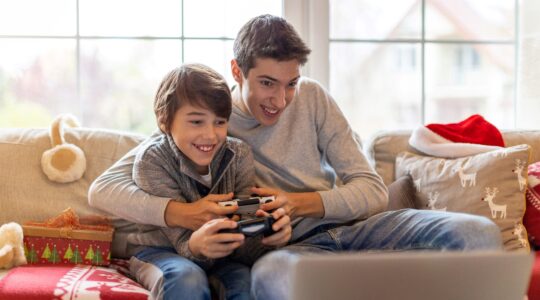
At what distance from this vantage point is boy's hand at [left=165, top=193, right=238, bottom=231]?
82.1 inches

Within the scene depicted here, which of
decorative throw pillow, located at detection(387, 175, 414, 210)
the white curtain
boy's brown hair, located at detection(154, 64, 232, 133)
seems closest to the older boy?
boy's brown hair, located at detection(154, 64, 232, 133)

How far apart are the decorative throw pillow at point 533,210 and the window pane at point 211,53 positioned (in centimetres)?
116

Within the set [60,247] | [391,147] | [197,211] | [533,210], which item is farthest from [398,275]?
[391,147]

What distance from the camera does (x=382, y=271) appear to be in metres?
1.17

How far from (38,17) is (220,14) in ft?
2.21

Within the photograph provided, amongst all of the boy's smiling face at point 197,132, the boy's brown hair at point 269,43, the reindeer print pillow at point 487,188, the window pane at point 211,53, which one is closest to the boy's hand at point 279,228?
the boy's smiling face at point 197,132

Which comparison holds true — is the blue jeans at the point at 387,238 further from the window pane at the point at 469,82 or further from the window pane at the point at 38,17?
the window pane at the point at 38,17

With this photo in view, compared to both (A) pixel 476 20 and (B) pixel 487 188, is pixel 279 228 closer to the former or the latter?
(B) pixel 487 188

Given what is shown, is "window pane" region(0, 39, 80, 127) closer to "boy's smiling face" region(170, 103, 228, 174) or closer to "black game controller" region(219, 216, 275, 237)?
"boy's smiling face" region(170, 103, 228, 174)

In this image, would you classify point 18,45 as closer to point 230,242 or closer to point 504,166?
point 230,242

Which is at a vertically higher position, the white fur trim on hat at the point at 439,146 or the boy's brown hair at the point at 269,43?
the boy's brown hair at the point at 269,43

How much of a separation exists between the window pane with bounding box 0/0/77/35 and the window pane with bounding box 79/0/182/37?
0.17ft

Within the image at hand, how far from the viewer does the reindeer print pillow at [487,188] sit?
101 inches

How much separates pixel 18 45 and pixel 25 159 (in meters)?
0.62
